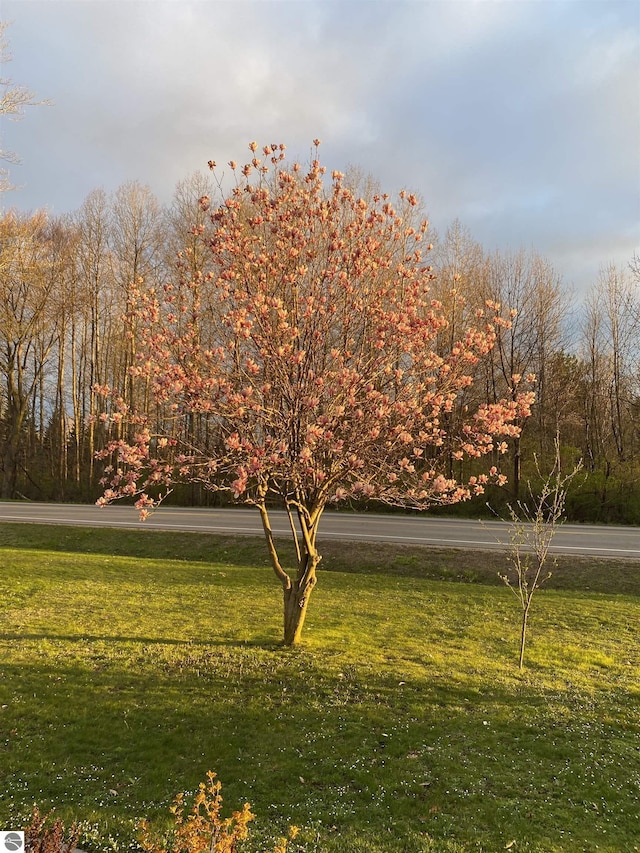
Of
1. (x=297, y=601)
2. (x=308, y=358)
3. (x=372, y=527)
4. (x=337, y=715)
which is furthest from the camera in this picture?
(x=372, y=527)

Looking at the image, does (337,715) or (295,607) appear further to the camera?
(295,607)

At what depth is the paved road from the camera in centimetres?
1381

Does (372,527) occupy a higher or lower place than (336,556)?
higher

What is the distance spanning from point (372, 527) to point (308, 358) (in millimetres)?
11451

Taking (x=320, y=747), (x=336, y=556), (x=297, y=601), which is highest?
(x=297, y=601)

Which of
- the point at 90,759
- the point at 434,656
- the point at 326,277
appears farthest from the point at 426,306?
the point at 90,759

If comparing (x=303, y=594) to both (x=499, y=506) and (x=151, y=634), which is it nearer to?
(x=151, y=634)

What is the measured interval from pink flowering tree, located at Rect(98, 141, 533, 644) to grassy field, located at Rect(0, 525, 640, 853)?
199 centimetres

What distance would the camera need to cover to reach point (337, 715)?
5.00 metres

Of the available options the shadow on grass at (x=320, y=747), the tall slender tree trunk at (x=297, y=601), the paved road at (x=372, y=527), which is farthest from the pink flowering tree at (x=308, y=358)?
the paved road at (x=372, y=527)

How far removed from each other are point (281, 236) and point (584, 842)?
220 inches

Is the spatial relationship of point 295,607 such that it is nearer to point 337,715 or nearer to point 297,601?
point 297,601

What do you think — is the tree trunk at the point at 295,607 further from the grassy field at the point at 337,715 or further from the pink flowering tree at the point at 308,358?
the pink flowering tree at the point at 308,358

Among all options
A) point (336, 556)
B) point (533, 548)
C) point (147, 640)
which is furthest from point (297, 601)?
point (336, 556)
